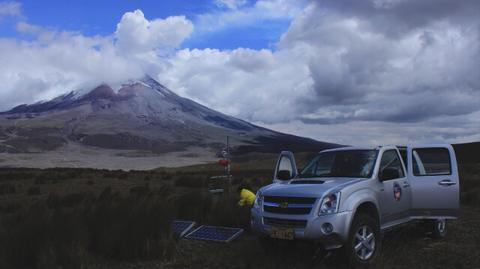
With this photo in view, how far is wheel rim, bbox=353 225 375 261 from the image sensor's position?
7.78 metres

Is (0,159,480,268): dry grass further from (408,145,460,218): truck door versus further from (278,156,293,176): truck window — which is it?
(278,156,293,176): truck window

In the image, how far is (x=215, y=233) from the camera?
34.5 ft

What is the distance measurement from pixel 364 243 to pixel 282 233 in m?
1.20

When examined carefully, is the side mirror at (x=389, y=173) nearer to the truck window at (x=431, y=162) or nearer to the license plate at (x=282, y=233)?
the truck window at (x=431, y=162)

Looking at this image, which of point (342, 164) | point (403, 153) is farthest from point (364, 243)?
point (403, 153)

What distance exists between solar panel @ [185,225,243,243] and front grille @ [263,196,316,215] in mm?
1938

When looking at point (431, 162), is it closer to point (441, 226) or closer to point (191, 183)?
point (441, 226)

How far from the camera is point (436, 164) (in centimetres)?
1075

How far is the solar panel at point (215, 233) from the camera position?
33.0 feet

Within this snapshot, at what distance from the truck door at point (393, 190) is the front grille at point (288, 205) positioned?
4.90 feet

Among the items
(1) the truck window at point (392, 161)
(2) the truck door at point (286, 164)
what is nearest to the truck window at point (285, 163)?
(2) the truck door at point (286, 164)

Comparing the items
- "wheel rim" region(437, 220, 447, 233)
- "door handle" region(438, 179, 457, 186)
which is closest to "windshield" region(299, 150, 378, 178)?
"door handle" region(438, 179, 457, 186)

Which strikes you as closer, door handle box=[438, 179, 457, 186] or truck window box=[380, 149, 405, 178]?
truck window box=[380, 149, 405, 178]

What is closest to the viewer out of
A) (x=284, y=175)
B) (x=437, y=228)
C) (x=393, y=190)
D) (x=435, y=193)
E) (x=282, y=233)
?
(x=282, y=233)
